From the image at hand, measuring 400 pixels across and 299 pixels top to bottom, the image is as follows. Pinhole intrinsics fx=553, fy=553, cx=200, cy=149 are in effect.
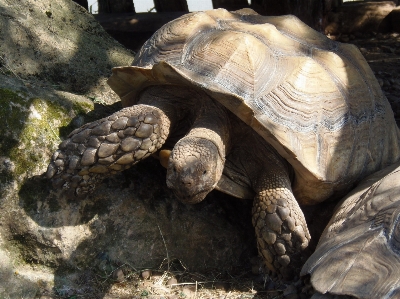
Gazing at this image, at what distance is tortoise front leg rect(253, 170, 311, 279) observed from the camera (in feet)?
9.98

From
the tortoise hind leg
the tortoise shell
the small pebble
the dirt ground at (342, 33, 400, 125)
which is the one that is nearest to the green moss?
the tortoise hind leg

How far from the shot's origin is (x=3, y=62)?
374cm

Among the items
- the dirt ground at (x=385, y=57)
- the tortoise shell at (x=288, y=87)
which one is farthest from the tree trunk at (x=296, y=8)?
the tortoise shell at (x=288, y=87)

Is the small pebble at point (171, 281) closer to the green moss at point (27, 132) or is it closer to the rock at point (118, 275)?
the rock at point (118, 275)

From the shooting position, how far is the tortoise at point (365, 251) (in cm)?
221

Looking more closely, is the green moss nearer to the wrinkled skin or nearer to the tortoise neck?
the wrinkled skin

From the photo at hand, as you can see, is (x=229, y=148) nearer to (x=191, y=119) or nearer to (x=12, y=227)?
(x=191, y=119)

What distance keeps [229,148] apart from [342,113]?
2.39 ft

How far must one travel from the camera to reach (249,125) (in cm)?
320

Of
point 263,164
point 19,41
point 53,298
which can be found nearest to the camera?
point 53,298

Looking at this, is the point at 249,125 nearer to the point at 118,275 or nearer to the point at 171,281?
the point at 171,281

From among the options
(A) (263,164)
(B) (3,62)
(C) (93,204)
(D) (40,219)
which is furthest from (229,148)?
(B) (3,62)

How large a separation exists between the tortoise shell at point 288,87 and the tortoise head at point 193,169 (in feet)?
1.02

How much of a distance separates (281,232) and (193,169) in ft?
2.08
